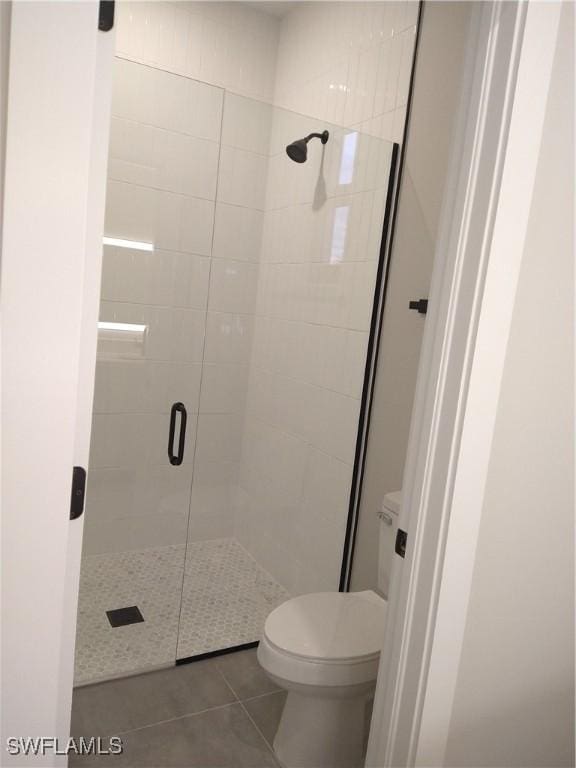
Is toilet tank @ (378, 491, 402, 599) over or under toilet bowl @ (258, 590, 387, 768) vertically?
over

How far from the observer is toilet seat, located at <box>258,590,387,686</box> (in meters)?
1.62

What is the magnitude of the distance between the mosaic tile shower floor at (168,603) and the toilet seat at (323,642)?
628 mm

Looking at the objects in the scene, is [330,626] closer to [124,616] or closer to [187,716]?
[187,716]

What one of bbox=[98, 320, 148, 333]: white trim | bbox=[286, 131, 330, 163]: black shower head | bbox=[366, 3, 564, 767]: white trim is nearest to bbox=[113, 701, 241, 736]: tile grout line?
bbox=[366, 3, 564, 767]: white trim

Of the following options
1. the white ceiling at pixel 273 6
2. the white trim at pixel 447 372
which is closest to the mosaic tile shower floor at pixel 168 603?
the white trim at pixel 447 372

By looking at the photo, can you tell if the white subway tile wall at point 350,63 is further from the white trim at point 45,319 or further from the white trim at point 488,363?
the white trim at point 45,319

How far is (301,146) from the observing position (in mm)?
2416

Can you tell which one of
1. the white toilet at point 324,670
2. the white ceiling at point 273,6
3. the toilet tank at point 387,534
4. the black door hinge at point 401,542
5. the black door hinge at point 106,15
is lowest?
the white toilet at point 324,670

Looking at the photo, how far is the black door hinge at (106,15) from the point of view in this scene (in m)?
0.81

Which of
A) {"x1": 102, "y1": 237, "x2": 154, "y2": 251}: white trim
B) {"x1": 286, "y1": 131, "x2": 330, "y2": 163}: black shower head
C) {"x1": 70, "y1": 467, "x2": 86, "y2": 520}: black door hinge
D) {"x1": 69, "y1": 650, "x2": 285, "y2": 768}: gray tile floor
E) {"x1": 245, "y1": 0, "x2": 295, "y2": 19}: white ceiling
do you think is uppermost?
{"x1": 245, "y1": 0, "x2": 295, "y2": 19}: white ceiling

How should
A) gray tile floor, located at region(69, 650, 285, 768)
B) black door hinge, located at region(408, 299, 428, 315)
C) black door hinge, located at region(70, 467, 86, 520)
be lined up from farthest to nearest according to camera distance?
1. black door hinge, located at region(408, 299, 428, 315)
2. gray tile floor, located at region(69, 650, 285, 768)
3. black door hinge, located at region(70, 467, 86, 520)

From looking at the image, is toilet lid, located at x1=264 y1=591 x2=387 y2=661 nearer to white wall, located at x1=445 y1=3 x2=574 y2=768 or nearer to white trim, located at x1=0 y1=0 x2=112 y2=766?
white wall, located at x1=445 y1=3 x2=574 y2=768

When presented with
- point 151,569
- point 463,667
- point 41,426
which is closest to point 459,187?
point 41,426

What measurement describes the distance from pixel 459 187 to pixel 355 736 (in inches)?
62.8
